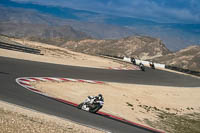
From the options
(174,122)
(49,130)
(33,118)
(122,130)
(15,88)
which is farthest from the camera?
(174,122)

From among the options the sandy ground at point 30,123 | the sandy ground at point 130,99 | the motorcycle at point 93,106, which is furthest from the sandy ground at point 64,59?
the sandy ground at point 30,123

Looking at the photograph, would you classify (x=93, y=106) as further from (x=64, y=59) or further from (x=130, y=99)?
(x=64, y=59)

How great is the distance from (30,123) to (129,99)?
39.5ft

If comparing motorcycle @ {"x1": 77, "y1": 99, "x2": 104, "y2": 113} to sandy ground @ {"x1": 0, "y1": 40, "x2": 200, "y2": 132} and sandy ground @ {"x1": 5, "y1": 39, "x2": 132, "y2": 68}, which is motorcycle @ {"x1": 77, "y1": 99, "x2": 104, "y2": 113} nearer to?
sandy ground @ {"x1": 0, "y1": 40, "x2": 200, "y2": 132}

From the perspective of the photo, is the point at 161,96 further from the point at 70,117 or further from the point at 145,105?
the point at 70,117

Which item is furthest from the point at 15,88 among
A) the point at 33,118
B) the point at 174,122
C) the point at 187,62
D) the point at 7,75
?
the point at 187,62

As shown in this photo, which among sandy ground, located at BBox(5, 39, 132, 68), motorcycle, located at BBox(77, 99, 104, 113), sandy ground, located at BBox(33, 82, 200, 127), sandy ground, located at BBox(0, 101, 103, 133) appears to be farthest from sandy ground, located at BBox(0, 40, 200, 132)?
sandy ground, located at BBox(5, 39, 132, 68)

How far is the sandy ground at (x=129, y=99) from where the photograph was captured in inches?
698

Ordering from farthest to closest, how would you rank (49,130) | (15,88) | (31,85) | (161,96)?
(161,96) < (31,85) < (15,88) < (49,130)

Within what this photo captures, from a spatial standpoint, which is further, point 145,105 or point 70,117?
point 145,105

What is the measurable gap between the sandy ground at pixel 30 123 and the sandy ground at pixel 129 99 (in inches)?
211

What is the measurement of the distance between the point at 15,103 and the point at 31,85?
19.4 ft

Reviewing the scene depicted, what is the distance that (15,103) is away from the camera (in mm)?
12930

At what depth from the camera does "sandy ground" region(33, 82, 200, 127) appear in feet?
58.2
